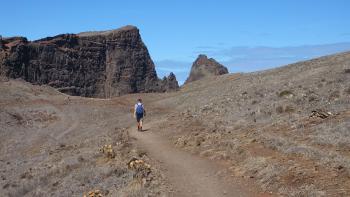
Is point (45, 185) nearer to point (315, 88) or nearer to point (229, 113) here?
point (229, 113)

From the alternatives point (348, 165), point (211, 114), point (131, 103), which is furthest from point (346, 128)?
point (131, 103)

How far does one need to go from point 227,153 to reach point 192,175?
8.90 feet

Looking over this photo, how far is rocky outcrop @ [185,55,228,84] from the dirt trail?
90.0 metres

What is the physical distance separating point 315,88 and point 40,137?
20416 mm

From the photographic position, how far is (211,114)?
1341 inches

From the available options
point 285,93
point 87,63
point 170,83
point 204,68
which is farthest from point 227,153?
point 204,68

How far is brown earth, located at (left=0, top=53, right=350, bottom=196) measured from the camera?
16422mm

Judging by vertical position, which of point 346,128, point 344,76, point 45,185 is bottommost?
point 45,185

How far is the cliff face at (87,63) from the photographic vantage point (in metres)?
83.2

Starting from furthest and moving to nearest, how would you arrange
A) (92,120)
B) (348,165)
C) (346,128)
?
(92,120)
(346,128)
(348,165)

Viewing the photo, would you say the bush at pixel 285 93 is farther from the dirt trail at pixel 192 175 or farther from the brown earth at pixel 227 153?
the dirt trail at pixel 192 175

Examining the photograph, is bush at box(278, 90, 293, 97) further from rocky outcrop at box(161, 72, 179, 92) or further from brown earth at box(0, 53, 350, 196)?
rocky outcrop at box(161, 72, 179, 92)

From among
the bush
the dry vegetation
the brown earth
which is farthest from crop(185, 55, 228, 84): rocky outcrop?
the bush

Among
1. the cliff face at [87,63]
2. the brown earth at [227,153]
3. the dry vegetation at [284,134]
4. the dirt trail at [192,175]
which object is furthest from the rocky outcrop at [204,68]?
the dirt trail at [192,175]
